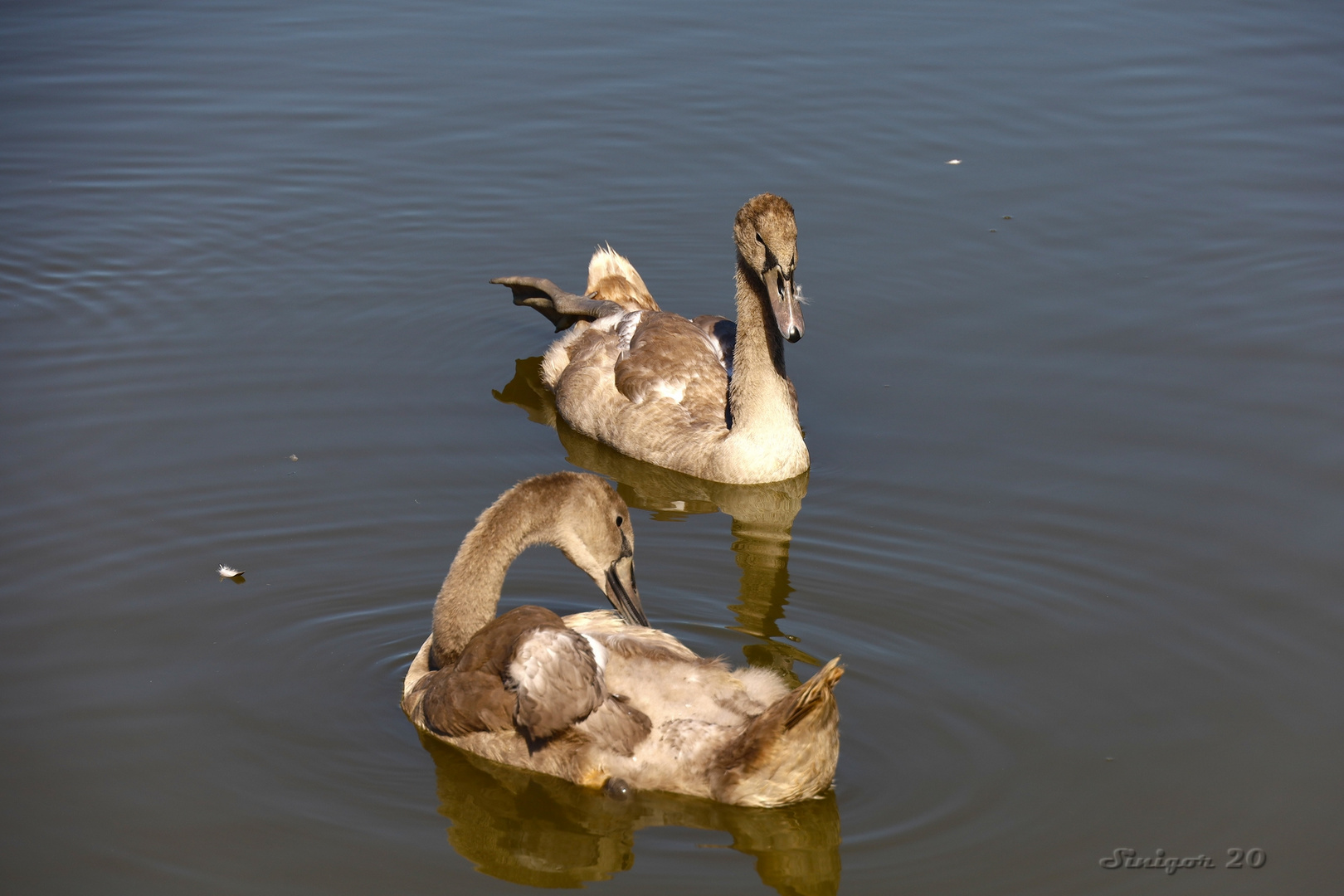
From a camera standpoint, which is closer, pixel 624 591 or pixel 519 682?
pixel 519 682

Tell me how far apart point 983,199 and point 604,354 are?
167 inches

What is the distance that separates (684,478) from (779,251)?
61.4 inches

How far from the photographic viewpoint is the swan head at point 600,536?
6.74 m

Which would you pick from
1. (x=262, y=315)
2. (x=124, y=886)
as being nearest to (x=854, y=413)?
(x=262, y=315)

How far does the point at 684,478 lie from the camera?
9.83 meters

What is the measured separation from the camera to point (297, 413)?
32.8 feet

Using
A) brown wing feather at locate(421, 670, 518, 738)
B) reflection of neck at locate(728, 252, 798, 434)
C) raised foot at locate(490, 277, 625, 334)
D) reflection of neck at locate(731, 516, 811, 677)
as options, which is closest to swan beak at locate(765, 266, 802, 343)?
reflection of neck at locate(728, 252, 798, 434)

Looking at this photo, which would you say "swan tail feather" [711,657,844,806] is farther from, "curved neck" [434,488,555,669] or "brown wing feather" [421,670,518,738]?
"curved neck" [434,488,555,669]

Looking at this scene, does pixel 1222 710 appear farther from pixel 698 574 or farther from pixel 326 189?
pixel 326 189

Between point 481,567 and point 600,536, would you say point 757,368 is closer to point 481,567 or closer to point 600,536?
point 600,536

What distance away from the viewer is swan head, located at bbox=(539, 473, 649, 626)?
265 inches

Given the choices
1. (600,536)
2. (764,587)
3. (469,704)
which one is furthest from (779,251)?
(469,704)

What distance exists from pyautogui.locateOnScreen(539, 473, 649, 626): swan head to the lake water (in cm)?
76

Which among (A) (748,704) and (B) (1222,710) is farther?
(B) (1222,710)
